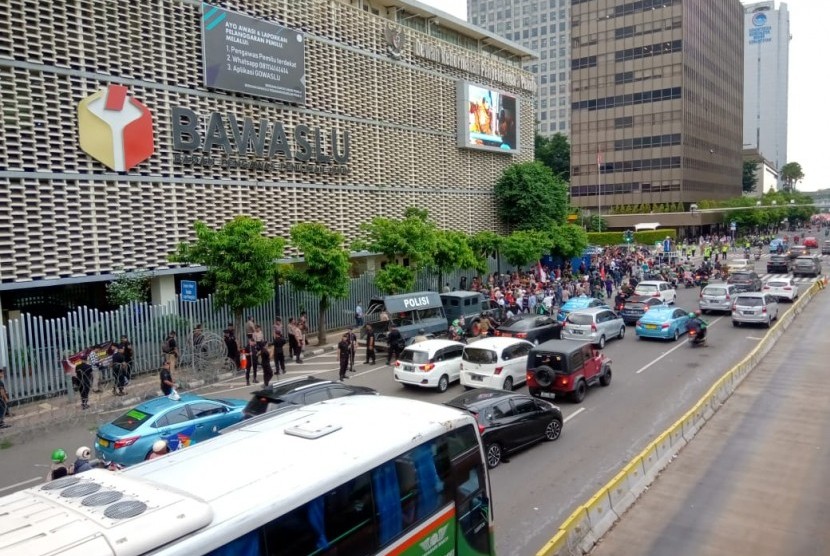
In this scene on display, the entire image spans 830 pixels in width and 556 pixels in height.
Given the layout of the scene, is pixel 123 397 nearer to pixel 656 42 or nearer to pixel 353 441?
pixel 353 441

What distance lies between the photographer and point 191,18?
83.0ft

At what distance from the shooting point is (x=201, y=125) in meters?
25.8

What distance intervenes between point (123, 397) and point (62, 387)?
2.14m

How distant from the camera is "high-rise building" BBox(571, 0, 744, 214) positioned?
9212cm

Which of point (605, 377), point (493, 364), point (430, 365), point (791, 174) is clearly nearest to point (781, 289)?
point (605, 377)

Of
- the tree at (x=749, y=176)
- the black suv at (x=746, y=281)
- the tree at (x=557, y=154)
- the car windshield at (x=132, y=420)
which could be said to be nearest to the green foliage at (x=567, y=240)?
the black suv at (x=746, y=281)

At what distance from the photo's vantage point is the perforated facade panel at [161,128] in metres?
20.5

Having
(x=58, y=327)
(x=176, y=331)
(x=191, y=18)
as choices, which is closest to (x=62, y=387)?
(x=58, y=327)

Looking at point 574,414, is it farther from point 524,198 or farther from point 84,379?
point 524,198

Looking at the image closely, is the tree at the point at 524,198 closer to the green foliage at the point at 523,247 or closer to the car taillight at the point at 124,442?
the green foliage at the point at 523,247

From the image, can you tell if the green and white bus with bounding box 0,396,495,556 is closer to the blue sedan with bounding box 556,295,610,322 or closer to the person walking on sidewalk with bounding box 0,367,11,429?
the person walking on sidewalk with bounding box 0,367,11,429

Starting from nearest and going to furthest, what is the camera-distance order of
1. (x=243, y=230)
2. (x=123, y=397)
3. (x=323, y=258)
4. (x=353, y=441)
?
(x=353, y=441)
(x=123, y=397)
(x=243, y=230)
(x=323, y=258)

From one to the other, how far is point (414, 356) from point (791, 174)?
204049 mm

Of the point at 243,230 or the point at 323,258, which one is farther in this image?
the point at 323,258
